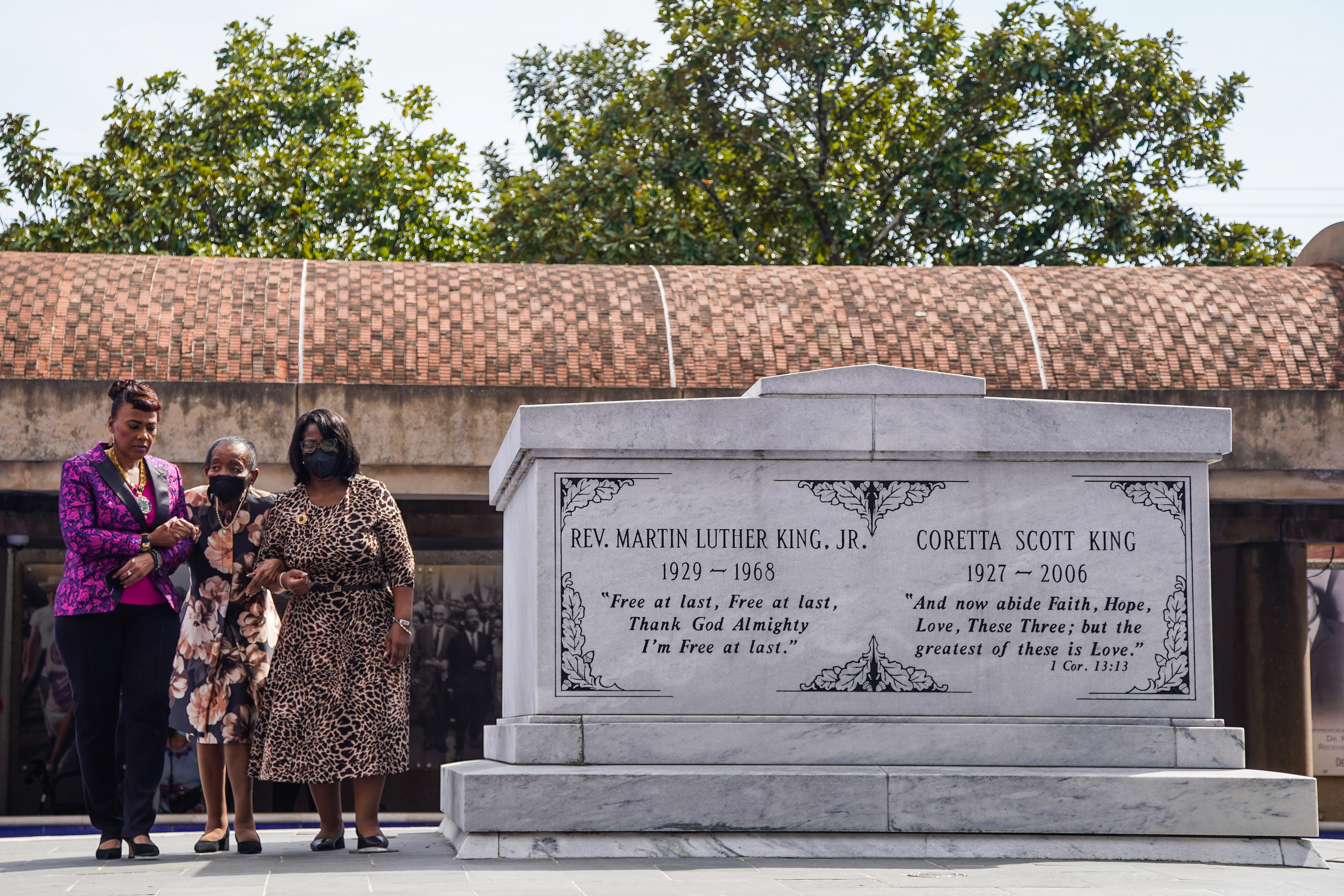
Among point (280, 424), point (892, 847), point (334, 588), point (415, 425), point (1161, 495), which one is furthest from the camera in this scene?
point (415, 425)

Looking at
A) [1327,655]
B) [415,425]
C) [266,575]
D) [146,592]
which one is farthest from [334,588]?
[1327,655]

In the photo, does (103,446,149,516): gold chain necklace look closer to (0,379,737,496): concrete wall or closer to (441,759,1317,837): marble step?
(441,759,1317,837): marble step

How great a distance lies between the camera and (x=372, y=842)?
603 cm

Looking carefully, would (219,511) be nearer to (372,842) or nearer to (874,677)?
(372,842)

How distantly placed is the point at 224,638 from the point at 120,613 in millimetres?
418

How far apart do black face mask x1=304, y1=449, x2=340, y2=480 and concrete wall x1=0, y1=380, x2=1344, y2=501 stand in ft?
12.6

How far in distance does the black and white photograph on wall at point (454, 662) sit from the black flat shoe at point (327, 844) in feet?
16.0

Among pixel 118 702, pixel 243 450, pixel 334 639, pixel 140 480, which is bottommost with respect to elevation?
pixel 118 702

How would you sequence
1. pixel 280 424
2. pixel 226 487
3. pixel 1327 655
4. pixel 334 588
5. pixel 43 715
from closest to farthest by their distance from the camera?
pixel 334 588
pixel 226 487
pixel 280 424
pixel 43 715
pixel 1327 655

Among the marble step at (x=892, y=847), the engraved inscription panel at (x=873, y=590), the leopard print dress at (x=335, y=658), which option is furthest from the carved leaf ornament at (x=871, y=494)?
the leopard print dress at (x=335, y=658)

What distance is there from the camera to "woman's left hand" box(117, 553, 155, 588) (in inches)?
230

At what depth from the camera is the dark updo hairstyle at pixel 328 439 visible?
6125 millimetres

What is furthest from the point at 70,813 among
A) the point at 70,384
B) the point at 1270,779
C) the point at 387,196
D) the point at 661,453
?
the point at 387,196

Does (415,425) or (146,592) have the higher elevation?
(415,425)
